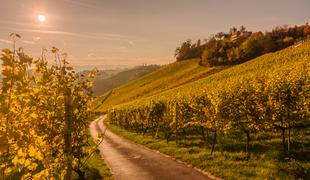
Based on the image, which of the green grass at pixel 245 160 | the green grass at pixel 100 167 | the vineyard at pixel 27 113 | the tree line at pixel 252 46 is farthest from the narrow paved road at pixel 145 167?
the tree line at pixel 252 46

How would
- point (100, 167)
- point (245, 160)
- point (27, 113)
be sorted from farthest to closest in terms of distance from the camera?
point (100, 167) → point (245, 160) → point (27, 113)

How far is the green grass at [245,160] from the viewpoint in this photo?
17266 millimetres

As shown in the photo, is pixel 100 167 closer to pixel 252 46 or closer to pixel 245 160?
pixel 245 160

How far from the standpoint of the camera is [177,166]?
74.7 feet

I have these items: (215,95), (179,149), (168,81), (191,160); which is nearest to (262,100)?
(215,95)

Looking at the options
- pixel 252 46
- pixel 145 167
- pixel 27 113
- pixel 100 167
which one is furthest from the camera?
pixel 252 46

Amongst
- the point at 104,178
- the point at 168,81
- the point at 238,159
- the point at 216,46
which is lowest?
the point at 104,178

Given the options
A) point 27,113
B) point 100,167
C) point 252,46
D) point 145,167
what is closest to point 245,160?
point 145,167

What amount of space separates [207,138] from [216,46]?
100 meters

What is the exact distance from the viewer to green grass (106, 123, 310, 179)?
1727 cm

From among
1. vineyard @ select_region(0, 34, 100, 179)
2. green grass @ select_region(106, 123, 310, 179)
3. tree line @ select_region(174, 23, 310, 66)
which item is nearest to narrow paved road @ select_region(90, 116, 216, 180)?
green grass @ select_region(106, 123, 310, 179)

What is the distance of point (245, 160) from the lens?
20.6 meters

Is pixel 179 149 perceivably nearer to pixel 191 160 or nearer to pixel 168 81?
pixel 191 160

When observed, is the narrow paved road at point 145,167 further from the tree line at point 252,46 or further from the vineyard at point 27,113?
the tree line at point 252,46
